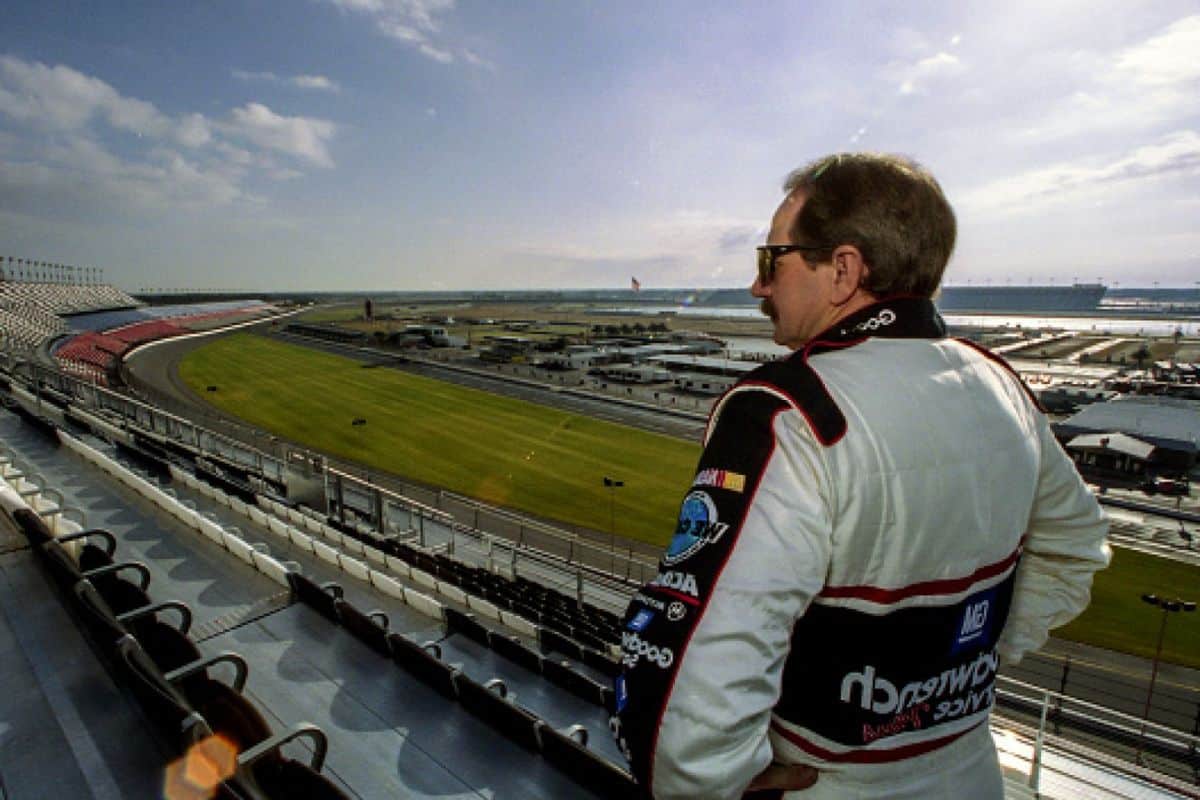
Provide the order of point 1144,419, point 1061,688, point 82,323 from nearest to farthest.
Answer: point 1061,688, point 1144,419, point 82,323

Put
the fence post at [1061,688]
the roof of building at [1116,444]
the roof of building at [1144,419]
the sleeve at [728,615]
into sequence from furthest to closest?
the roof of building at [1144,419]
the roof of building at [1116,444]
the fence post at [1061,688]
the sleeve at [728,615]

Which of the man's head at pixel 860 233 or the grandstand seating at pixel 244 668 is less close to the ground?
the man's head at pixel 860 233

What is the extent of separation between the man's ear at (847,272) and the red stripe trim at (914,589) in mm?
745

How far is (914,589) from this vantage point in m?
1.35

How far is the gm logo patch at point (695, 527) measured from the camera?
127cm

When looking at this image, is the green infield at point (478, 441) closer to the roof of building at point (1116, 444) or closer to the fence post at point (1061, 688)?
Answer: the fence post at point (1061, 688)

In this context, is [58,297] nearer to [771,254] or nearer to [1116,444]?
[771,254]

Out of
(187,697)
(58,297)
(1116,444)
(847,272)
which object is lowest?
(1116,444)

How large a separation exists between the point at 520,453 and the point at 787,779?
30.8 meters

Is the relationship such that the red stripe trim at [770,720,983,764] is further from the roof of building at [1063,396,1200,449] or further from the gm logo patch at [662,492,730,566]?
the roof of building at [1063,396,1200,449]

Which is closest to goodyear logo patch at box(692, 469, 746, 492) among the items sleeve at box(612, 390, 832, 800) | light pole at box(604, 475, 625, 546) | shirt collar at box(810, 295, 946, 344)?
sleeve at box(612, 390, 832, 800)

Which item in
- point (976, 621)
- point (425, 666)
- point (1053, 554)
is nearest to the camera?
point (976, 621)

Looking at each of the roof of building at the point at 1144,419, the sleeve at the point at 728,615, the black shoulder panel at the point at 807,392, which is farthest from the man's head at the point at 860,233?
the roof of building at the point at 1144,419

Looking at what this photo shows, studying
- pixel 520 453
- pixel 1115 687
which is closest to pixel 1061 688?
pixel 1115 687
